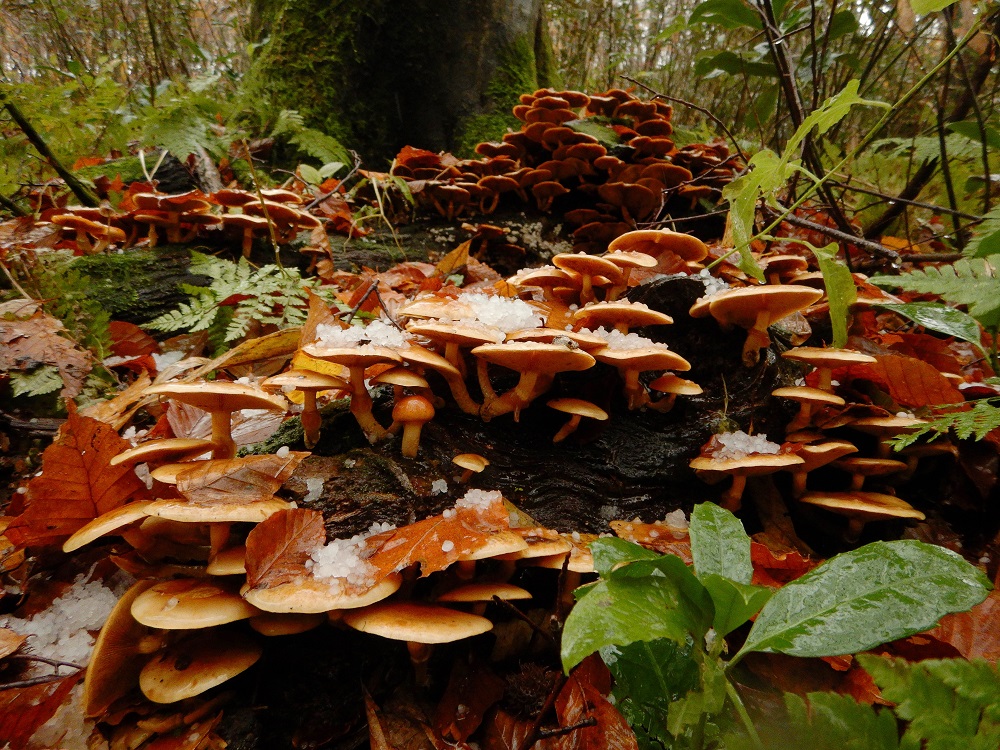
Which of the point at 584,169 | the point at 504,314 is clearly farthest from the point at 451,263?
the point at 504,314

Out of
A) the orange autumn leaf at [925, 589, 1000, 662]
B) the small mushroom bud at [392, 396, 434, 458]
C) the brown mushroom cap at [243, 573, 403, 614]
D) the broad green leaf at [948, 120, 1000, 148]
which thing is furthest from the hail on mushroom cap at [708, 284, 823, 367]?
the broad green leaf at [948, 120, 1000, 148]

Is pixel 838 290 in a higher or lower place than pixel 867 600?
higher

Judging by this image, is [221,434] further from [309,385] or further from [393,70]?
[393,70]

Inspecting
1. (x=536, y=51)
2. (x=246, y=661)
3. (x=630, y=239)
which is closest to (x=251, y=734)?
(x=246, y=661)

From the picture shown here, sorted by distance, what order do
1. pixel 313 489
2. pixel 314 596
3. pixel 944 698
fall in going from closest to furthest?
pixel 944 698, pixel 314 596, pixel 313 489

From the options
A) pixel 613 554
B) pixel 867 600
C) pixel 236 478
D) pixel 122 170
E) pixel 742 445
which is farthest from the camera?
pixel 122 170

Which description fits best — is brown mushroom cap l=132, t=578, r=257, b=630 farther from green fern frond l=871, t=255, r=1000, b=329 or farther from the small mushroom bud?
green fern frond l=871, t=255, r=1000, b=329
